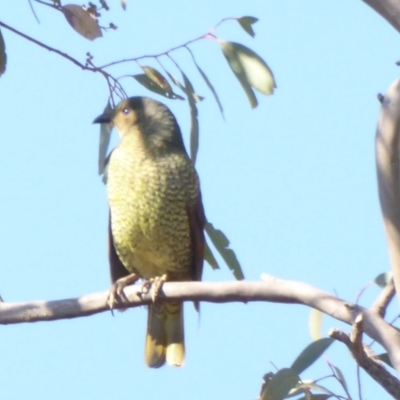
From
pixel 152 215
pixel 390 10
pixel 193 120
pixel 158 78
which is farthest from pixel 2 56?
pixel 390 10

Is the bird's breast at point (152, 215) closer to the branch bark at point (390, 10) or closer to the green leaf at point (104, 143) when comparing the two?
the green leaf at point (104, 143)

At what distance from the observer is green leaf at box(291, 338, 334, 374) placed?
2.86m

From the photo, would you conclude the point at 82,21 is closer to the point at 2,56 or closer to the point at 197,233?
the point at 2,56

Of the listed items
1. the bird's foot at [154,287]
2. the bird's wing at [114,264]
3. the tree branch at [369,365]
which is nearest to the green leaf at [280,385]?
the tree branch at [369,365]

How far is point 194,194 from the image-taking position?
442 cm

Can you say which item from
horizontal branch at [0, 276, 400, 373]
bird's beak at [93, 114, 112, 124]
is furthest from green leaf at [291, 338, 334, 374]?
bird's beak at [93, 114, 112, 124]

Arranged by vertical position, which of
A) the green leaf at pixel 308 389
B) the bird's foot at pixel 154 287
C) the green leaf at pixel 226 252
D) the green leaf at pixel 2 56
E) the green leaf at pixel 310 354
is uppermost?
the green leaf at pixel 2 56

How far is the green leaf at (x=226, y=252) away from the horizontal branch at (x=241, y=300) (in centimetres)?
28

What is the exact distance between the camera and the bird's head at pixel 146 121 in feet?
15.3

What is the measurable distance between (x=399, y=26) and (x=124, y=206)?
7.31 feet

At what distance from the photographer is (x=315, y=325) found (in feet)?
10.7

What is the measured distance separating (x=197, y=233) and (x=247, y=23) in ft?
3.54

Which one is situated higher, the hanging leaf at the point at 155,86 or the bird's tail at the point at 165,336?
the hanging leaf at the point at 155,86

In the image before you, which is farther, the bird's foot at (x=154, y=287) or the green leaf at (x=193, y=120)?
the green leaf at (x=193, y=120)
